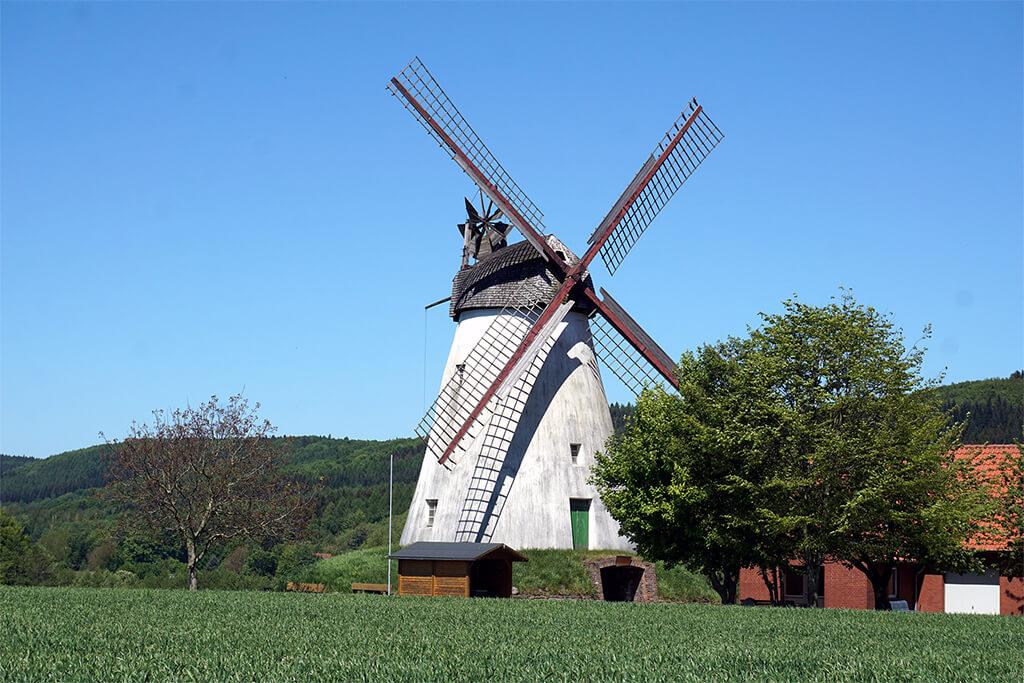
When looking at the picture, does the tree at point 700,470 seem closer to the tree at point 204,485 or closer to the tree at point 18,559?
the tree at point 204,485

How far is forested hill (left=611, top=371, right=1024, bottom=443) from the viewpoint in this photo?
113375mm

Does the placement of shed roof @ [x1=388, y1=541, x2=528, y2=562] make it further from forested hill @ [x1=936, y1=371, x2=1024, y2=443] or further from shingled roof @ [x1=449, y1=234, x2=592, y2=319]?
forested hill @ [x1=936, y1=371, x2=1024, y2=443]

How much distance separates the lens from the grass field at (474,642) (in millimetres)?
16594

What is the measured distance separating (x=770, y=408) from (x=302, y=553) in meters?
68.8

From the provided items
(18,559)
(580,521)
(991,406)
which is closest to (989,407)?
(991,406)

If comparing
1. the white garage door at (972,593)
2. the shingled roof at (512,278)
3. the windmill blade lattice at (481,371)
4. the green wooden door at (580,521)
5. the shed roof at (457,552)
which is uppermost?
the shingled roof at (512,278)

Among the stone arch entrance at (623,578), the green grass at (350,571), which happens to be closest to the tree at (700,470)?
the stone arch entrance at (623,578)

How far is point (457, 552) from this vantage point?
136ft

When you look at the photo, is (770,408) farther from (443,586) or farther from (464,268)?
(464,268)

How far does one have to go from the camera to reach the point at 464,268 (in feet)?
168

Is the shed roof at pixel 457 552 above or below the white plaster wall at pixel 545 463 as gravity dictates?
below

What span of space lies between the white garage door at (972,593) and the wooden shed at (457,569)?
57.3ft

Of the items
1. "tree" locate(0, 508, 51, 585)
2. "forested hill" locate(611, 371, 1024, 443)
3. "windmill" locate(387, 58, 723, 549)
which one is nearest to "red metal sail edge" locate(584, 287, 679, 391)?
"windmill" locate(387, 58, 723, 549)

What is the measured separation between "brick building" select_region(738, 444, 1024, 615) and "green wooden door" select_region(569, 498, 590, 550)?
25.4ft
